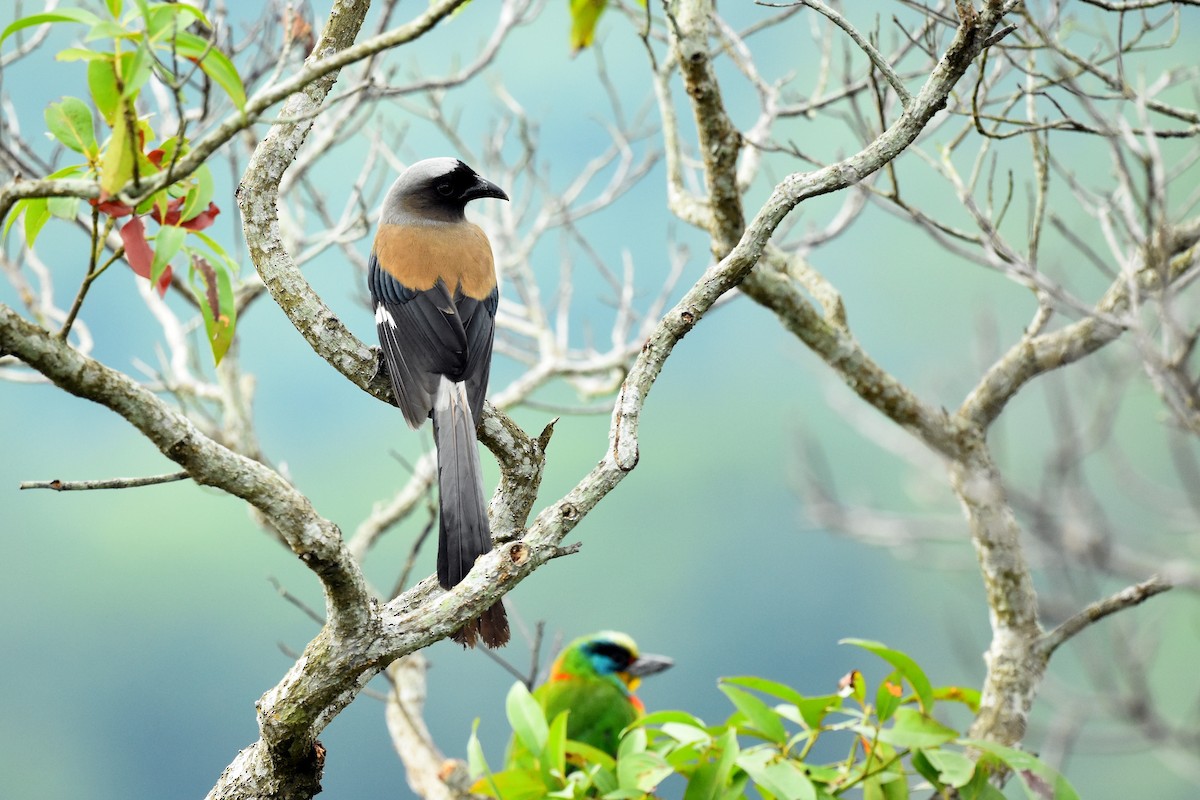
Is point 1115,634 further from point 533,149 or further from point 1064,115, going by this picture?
point 533,149

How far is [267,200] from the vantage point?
2.83m

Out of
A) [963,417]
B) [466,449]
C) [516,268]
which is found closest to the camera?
[466,449]

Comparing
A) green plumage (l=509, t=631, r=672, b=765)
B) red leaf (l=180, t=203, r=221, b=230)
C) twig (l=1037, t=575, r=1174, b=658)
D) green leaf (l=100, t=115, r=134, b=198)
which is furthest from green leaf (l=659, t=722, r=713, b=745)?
green leaf (l=100, t=115, r=134, b=198)

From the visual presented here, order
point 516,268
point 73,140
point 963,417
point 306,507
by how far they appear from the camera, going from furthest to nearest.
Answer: point 516,268
point 963,417
point 306,507
point 73,140

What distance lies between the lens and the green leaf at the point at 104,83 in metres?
1.82

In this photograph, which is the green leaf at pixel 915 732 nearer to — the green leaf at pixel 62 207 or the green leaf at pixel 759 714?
the green leaf at pixel 759 714

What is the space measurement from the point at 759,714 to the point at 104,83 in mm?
2396

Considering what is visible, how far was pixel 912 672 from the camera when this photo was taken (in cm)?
331

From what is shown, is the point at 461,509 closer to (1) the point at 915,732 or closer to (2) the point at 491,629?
(2) the point at 491,629

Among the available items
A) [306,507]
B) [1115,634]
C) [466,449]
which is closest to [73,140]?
[306,507]

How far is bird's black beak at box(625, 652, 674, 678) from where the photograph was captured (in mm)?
5578

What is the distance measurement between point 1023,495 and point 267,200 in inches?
81.0

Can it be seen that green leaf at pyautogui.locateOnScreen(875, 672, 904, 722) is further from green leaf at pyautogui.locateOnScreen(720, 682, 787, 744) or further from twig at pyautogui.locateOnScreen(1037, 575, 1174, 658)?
twig at pyautogui.locateOnScreen(1037, 575, 1174, 658)

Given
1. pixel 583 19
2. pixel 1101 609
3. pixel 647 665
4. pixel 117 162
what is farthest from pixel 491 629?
pixel 647 665
